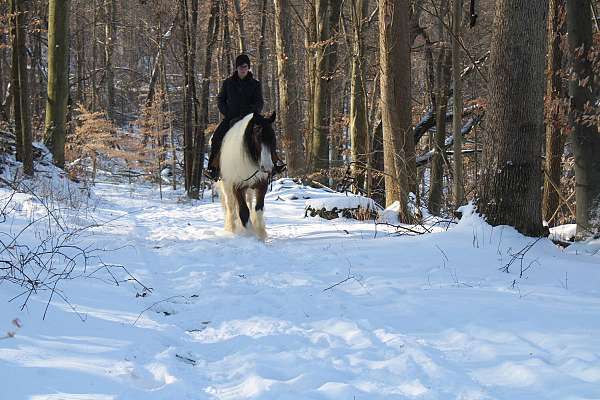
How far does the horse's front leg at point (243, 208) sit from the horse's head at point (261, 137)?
2.00ft

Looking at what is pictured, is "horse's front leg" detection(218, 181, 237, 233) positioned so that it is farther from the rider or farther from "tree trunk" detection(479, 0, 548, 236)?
"tree trunk" detection(479, 0, 548, 236)

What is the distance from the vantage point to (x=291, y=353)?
3.35 m

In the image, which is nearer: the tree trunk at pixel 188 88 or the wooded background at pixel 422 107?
the wooded background at pixel 422 107

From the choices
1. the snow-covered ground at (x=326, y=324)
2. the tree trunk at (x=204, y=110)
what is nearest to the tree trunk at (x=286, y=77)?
the tree trunk at (x=204, y=110)

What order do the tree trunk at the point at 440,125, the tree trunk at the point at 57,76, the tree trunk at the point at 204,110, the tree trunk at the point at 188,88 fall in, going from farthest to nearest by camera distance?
the tree trunk at the point at 188,88, the tree trunk at the point at 204,110, the tree trunk at the point at 440,125, the tree trunk at the point at 57,76

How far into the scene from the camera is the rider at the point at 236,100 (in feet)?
26.5

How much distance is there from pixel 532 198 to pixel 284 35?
1038 cm

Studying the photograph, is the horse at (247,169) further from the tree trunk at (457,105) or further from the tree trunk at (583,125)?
the tree trunk at (583,125)

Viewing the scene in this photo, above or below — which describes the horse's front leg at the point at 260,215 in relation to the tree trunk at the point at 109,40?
below

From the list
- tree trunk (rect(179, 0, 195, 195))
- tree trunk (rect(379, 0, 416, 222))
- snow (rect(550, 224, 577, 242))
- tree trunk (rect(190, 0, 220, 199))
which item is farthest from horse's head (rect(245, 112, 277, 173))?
tree trunk (rect(179, 0, 195, 195))

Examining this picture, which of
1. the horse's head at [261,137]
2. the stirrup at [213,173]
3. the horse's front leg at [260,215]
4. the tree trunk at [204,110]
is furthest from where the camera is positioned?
the tree trunk at [204,110]

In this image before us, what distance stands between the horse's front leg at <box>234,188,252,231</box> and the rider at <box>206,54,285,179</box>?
793mm

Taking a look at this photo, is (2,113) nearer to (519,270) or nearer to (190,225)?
(190,225)

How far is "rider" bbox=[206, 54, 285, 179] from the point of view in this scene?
318 inches
